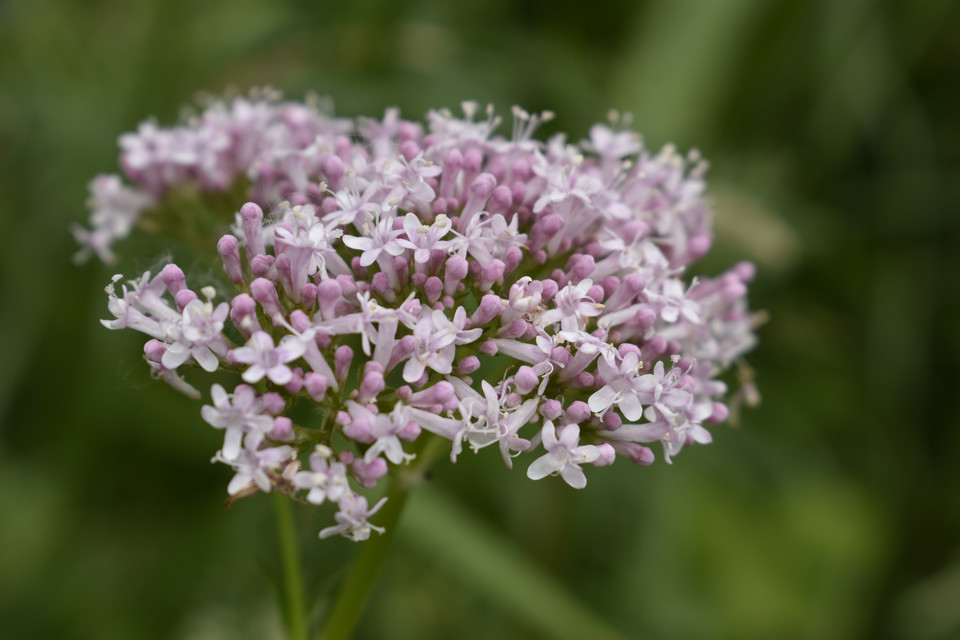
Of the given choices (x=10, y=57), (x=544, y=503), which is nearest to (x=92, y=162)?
(x=10, y=57)

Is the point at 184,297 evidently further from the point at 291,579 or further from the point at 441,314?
the point at 291,579

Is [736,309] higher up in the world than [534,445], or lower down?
higher up

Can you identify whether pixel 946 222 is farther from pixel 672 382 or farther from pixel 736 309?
pixel 672 382

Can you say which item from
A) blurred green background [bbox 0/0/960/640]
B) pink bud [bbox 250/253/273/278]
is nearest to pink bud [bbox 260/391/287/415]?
pink bud [bbox 250/253/273/278]

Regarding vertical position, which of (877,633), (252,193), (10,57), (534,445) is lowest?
(534,445)

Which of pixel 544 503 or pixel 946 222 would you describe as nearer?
pixel 544 503

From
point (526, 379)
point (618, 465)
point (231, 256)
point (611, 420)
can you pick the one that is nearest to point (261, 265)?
point (231, 256)
